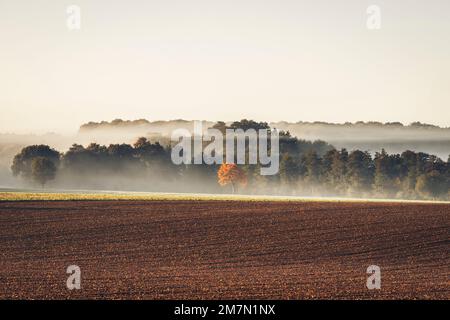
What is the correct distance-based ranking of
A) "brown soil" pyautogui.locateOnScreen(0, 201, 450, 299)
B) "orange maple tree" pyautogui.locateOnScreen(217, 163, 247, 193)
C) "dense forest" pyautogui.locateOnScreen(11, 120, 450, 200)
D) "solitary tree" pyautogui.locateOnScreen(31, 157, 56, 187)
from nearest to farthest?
"brown soil" pyautogui.locateOnScreen(0, 201, 450, 299)
"solitary tree" pyautogui.locateOnScreen(31, 157, 56, 187)
"orange maple tree" pyautogui.locateOnScreen(217, 163, 247, 193)
"dense forest" pyautogui.locateOnScreen(11, 120, 450, 200)

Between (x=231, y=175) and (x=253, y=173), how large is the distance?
489 centimetres

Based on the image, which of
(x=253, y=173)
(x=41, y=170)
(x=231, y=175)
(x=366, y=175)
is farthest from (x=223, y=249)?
(x=366, y=175)

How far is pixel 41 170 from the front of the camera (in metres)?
107

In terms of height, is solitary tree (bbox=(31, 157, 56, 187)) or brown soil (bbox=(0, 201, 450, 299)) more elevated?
brown soil (bbox=(0, 201, 450, 299))

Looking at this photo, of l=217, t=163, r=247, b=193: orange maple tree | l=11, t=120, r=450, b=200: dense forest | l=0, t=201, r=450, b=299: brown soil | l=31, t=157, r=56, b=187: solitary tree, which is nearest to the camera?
l=0, t=201, r=450, b=299: brown soil

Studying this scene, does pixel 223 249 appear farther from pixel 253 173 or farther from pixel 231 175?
pixel 253 173

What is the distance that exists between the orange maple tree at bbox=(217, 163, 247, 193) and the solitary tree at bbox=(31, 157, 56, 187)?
82.2 ft

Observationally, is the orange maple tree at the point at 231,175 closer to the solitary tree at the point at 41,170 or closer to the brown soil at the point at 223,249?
the solitary tree at the point at 41,170

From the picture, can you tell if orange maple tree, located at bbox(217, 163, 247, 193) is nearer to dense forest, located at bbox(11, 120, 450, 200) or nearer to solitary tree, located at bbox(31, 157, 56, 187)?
dense forest, located at bbox(11, 120, 450, 200)

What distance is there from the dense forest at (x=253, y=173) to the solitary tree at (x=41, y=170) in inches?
5.9

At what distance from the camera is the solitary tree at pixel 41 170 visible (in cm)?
10675

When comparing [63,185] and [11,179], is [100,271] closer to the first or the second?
[63,185]

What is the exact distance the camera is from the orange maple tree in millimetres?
107500

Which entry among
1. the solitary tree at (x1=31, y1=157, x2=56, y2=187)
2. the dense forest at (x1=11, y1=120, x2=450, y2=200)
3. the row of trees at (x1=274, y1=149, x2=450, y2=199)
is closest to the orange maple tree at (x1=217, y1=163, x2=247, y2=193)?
the dense forest at (x1=11, y1=120, x2=450, y2=200)
